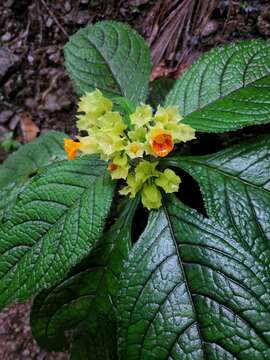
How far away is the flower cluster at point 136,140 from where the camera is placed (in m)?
1.25

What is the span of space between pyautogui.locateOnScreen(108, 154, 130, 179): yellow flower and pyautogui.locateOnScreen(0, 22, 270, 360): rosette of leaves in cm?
8

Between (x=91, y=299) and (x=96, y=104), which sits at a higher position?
(x=96, y=104)

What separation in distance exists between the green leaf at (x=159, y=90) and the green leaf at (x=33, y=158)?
0.44 metres

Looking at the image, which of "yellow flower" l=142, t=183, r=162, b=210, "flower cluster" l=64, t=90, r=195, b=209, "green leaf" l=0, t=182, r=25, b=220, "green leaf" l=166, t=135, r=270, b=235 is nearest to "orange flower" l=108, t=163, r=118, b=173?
"flower cluster" l=64, t=90, r=195, b=209

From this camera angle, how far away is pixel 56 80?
8.49ft

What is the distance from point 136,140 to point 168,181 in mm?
152

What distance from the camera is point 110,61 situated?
1695mm

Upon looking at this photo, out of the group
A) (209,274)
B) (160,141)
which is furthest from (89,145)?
(209,274)

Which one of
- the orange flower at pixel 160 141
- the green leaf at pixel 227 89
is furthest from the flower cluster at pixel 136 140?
the green leaf at pixel 227 89

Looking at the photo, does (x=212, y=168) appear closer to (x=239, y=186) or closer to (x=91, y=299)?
(x=239, y=186)

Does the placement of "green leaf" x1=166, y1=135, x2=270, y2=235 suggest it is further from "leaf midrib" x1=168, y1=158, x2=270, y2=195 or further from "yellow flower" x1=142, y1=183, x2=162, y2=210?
"yellow flower" x1=142, y1=183, x2=162, y2=210

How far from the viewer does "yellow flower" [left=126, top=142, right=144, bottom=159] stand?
1252mm

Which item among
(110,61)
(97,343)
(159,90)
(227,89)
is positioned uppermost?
(159,90)

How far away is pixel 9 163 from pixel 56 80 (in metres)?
0.67
